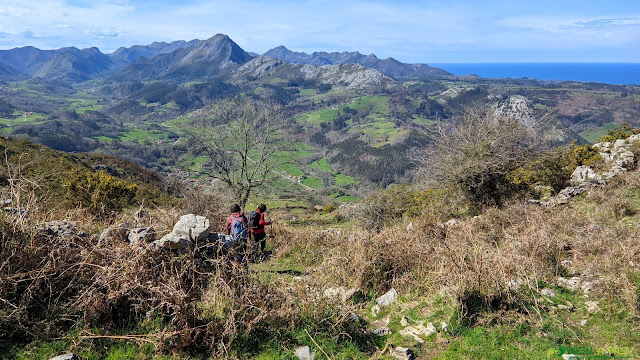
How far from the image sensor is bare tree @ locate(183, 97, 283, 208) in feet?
62.1

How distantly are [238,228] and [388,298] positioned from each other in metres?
4.28

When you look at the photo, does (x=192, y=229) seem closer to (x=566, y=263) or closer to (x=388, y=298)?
(x=388, y=298)

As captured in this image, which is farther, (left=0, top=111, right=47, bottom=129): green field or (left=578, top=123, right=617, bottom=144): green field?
(left=578, top=123, right=617, bottom=144): green field

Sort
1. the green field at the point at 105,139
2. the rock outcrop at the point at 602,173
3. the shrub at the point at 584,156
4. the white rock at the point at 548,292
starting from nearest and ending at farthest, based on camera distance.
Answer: the white rock at the point at 548,292
the rock outcrop at the point at 602,173
the shrub at the point at 584,156
the green field at the point at 105,139

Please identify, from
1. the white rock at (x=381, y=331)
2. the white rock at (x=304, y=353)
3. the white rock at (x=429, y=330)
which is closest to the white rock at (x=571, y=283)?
the white rock at (x=429, y=330)

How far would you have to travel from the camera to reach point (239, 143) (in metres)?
19.4

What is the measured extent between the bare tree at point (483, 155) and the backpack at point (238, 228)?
8920mm

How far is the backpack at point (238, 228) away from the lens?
800cm

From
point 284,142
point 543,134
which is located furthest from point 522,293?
point 284,142

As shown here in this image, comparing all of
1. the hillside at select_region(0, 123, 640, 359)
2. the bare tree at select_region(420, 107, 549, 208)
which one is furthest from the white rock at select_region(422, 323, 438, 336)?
the bare tree at select_region(420, 107, 549, 208)

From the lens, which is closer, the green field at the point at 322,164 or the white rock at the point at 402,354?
the white rock at the point at 402,354

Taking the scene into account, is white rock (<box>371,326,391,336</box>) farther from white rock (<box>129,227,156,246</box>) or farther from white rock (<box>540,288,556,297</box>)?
white rock (<box>129,227,156,246</box>)

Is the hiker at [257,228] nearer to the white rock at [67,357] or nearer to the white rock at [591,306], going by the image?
the white rock at [67,357]

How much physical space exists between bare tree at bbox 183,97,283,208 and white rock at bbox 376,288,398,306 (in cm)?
1359
